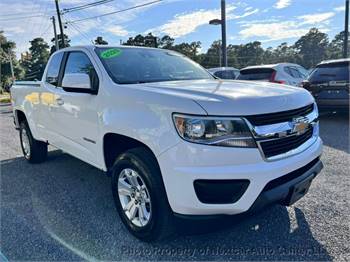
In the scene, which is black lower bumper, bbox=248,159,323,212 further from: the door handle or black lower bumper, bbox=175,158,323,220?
the door handle

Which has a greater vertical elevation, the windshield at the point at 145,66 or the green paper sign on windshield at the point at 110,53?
the green paper sign on windshield at the point at 110,53

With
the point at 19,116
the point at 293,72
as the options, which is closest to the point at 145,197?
the point at 19,116

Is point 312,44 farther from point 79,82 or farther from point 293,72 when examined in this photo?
point 79,82

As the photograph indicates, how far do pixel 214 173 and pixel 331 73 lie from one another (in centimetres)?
681

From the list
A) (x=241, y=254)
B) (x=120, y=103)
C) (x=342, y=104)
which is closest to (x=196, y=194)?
(x=241, y=254)

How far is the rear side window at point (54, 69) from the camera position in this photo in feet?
15.2

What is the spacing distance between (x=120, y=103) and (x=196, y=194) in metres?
1.16

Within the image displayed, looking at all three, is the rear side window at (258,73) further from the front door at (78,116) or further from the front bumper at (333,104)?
the front door at (78,116)

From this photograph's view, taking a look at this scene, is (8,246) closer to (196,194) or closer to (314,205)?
(196,194)

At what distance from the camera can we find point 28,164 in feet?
18.9

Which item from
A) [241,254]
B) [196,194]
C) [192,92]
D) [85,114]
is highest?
[192,92]

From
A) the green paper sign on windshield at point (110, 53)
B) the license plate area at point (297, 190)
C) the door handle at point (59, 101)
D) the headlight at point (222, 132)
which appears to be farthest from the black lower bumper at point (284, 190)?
the door handle at point (59, 101)

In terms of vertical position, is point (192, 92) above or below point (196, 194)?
Result: above

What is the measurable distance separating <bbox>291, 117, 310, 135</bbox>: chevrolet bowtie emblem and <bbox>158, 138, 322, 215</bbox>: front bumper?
351 millimetres
